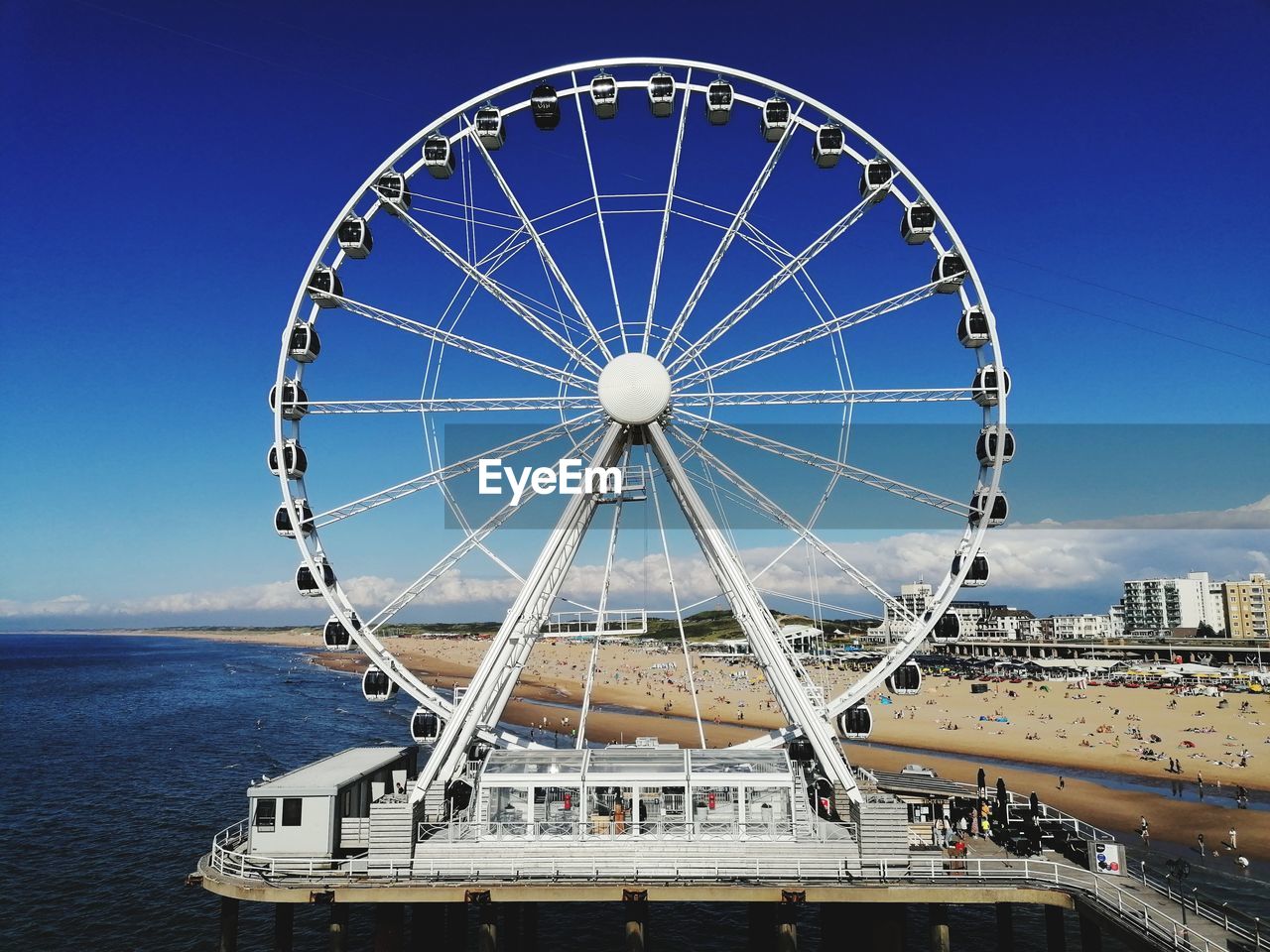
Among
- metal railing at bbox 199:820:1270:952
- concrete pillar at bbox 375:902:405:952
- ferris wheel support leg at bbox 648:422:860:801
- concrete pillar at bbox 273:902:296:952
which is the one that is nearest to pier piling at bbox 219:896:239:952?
concrete pillar at bbox 273:902:296:952

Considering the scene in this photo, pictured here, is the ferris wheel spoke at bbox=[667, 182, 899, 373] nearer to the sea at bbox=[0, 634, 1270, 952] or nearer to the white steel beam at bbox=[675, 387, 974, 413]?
the white steel beam at bbox=[675, 387, 974, 413]

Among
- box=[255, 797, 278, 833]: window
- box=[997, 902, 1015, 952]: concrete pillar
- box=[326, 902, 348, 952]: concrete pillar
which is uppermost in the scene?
box=[255, 797, 278, 833]: window

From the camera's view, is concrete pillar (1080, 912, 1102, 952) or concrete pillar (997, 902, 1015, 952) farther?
concrete pillar (997, 902, 1015, 952)

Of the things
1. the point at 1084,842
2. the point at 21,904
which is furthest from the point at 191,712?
the point at 1084,842

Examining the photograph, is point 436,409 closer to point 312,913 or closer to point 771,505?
point 771,505

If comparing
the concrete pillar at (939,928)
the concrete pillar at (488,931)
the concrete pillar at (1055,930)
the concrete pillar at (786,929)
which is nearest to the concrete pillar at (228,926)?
the concrete pillar at (488,931)

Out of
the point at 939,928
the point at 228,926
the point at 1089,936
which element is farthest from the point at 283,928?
the point at 1089,936
